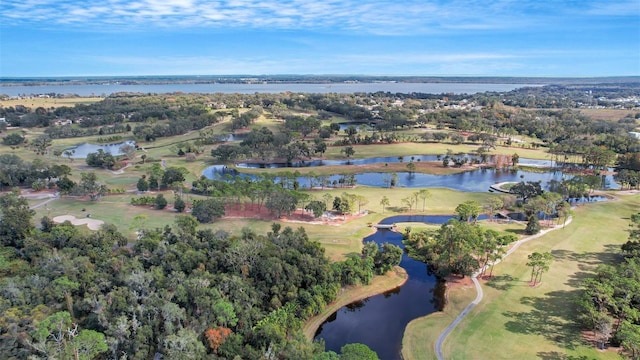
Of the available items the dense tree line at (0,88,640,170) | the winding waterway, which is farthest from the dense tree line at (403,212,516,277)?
the dense tree line at (0,88,640,170)

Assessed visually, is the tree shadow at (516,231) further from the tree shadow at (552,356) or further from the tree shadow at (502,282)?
the tree shadow at (552,356)

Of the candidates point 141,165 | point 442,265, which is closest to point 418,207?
point 442,265

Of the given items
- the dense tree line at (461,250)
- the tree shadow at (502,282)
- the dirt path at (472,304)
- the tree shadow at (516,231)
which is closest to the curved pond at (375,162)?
the tree shadow at (516,231)

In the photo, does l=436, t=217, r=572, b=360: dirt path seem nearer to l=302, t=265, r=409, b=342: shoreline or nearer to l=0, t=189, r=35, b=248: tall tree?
l=302, t=265, r=409, b=342: shoreline

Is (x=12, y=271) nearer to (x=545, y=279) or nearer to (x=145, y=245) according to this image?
(x=145, y=245)

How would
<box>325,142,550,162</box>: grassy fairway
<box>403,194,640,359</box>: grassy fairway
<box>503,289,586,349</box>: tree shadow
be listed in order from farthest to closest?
<box>325,142,550,162</box>: grassy fairway, <box>503,289,586,349</box>: tree shadow, <box>403,194,640,359</box>: grassy fairway

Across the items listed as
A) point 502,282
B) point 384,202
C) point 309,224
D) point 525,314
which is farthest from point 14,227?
point 525,314
